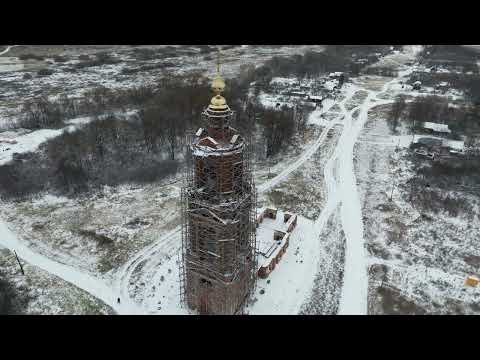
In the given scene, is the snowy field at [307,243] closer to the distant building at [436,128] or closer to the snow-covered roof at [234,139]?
the distant building at [436,128]

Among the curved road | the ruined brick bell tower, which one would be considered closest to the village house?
the ruined brick bell tower

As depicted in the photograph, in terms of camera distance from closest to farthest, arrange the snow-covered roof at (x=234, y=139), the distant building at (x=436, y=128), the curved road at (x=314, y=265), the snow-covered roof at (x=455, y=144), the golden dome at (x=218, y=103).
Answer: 1. the golden dome at (x=218, y=103)
2. the snow-covered roof at (x=234, y=139)
3. the curved road at (x=314, y=265)
4. the snow-covered roof at (x=455, y=144)
5. the distant building at (x=436, y=128)

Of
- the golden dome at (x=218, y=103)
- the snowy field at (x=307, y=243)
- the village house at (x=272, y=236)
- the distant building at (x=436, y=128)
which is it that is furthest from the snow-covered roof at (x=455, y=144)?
the golden dome at (x=218, y=103)

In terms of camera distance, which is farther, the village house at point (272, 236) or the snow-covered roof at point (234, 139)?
the village house at point (272, 236)

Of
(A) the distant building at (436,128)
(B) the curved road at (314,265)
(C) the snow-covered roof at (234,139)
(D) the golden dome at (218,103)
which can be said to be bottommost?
(B) the curved road at (314,265)

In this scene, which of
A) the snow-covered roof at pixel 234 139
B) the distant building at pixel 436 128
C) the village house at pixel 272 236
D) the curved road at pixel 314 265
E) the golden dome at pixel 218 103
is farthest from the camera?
the distant building at pixel 436 128

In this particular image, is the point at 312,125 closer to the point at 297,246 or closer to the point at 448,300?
the point at 297,246

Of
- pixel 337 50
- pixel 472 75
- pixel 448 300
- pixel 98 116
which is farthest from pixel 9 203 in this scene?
pixel 337 50

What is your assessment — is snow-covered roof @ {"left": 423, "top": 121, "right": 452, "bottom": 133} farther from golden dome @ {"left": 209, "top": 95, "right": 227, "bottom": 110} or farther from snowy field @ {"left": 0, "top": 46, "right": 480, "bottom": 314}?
golden dome @ {"left": 209, "top": 95, "right": 227, "bottom": 110}

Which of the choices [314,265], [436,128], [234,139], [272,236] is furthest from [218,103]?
[436,128]
